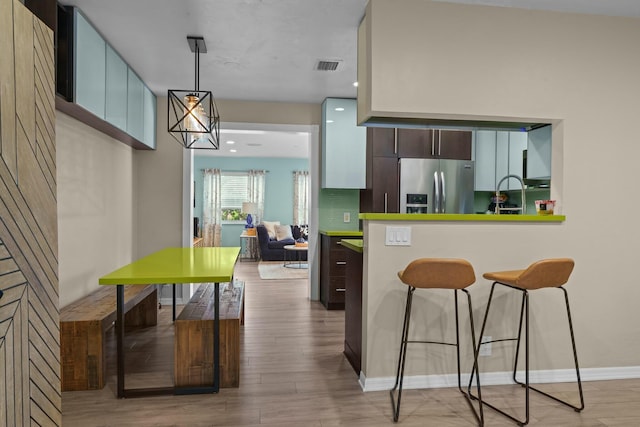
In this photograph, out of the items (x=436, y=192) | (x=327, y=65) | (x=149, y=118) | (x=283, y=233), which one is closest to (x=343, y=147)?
(x=436, y=192)

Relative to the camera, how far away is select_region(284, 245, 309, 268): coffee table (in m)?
8.43

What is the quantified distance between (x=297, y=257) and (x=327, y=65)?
602 cm

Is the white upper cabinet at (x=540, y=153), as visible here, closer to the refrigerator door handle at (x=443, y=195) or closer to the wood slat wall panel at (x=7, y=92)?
the refrigerator door handle at (x=443, y=195)

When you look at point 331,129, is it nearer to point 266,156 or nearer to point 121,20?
point 121,20

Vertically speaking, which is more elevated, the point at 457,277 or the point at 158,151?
the point at 158,151

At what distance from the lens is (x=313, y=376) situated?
3002mm

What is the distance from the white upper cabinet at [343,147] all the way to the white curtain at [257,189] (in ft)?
18.4

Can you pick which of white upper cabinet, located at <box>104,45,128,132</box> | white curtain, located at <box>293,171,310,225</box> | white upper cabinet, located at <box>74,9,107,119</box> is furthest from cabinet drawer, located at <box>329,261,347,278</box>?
white curtain, located at <box>293,171,310,225</box>

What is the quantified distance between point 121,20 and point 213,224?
7497mm

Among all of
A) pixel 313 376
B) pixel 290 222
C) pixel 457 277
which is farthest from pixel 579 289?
pixel 290 222

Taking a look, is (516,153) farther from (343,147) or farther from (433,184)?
(343,147)

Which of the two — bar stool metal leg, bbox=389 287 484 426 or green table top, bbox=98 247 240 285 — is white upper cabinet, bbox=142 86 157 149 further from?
bar stool metal leg, bbox=389 287 484 426

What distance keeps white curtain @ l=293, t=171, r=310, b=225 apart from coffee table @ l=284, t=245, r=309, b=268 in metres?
1.39

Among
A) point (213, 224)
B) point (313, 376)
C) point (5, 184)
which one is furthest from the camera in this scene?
point (213, 224)
